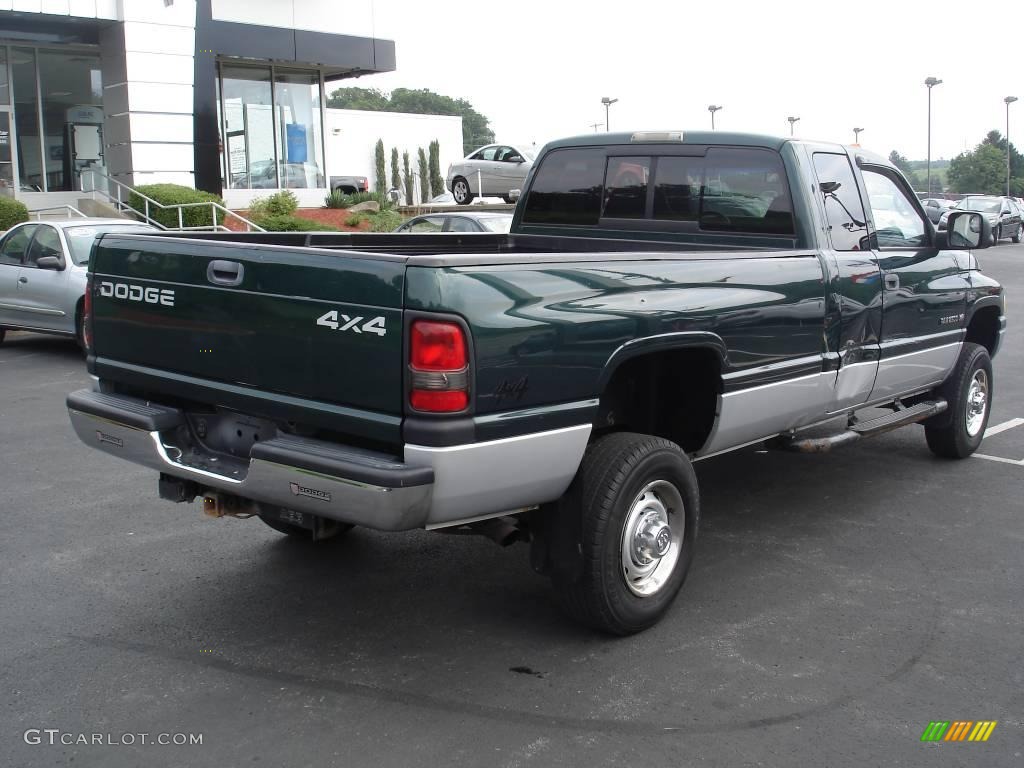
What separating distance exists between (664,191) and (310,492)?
3239 millimetres

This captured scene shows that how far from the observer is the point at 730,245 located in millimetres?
5961

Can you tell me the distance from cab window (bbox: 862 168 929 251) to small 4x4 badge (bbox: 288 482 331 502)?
3.88 m

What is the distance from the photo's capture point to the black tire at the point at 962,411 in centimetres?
743

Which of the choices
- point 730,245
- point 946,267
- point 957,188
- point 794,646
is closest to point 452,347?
point 794,646

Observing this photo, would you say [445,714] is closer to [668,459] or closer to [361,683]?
[361,683]

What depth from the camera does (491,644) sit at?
4527 mm

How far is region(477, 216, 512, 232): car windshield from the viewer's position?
16.2m

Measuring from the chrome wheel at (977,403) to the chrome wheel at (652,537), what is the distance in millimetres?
3850

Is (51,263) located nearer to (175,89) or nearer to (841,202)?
(841,202)

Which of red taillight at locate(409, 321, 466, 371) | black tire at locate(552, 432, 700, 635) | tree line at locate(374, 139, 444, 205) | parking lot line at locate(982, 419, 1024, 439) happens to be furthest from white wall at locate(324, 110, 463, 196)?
red taillight at locate(409, 321, 466, 371)

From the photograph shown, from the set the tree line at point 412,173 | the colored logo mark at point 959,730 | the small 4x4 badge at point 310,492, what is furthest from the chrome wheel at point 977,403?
the tree line at point 412,173

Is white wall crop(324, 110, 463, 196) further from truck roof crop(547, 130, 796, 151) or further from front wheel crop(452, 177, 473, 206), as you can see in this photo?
truck roof crop(547, 130, 796, 151)

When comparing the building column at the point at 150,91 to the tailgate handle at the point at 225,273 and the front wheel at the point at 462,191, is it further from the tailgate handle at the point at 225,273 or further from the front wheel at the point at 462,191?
the tailgate handle at the point at 225,273

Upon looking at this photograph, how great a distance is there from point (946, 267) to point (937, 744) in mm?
4045
